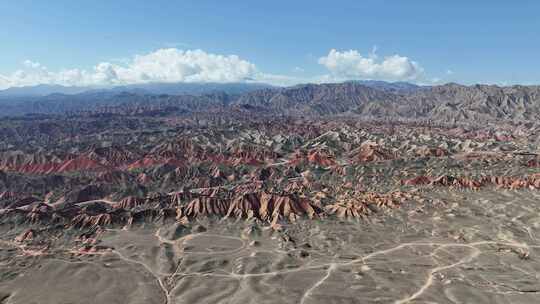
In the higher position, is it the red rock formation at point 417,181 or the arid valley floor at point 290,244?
the red rock formation at point 417,181

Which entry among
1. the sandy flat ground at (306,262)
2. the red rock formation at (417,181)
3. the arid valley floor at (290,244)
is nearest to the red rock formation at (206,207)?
the arid valley floor at (290,244)

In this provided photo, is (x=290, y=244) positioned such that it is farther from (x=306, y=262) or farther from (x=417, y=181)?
(x=417, y=181)

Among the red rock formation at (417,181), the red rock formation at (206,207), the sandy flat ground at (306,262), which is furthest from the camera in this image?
the red rock formation at (417,181)

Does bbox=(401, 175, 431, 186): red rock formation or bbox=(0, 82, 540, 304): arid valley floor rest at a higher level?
bbox=(401, 175, 431, 186): red rock formation

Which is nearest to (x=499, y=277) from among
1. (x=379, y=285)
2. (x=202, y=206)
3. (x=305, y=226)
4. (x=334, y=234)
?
(x=379, y=285)

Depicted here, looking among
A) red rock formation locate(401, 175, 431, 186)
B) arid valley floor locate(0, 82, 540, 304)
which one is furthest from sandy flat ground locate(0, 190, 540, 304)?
red rock formation locate(401, 175, 431, 186)

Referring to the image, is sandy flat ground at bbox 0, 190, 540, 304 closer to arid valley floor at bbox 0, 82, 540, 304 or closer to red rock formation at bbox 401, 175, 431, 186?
arid valley floor at bbox 0, 82, 540, 304

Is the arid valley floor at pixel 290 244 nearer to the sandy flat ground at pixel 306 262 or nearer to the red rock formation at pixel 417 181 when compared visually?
the sandy flat ground at pixel 306 262

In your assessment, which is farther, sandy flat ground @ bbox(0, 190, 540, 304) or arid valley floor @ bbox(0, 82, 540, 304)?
arid valley floor @ bbox(0, 82, 540, 304)

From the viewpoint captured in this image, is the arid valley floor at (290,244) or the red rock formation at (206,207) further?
the red rock formation at (206,207)
